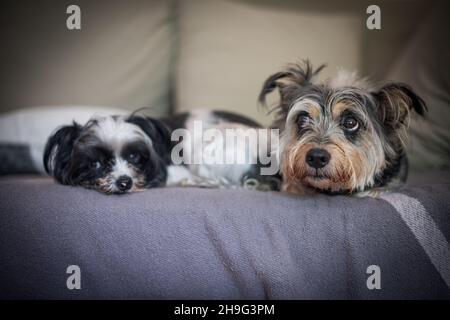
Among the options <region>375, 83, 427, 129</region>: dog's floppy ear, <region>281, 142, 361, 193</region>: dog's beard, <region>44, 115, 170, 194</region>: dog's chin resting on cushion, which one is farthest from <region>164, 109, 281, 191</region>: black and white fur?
<region>375, 83, 427, 129</region>: dog's floppy ear

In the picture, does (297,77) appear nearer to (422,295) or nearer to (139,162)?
(139,162)

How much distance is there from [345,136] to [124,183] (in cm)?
86

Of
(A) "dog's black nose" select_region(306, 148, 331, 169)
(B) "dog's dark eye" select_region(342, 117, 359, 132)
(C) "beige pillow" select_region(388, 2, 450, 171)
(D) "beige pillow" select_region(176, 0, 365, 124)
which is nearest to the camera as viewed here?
(A) "dog's black nose" select_region(306, 148, 331, 169)

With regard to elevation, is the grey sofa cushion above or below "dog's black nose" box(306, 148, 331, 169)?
below

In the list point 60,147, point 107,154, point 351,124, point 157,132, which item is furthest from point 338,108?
point 60,147

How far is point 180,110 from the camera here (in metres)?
2.37

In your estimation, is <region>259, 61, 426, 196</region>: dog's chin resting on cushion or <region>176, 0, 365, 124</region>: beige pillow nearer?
<region>259, 61, 426, 196</region>: dog's chin resting on cushion

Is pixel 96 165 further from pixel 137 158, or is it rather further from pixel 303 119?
pixel 303 119

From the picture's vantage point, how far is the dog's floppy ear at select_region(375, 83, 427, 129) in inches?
52.9

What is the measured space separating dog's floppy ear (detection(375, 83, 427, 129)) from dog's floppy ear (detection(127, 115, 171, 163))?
0.94m

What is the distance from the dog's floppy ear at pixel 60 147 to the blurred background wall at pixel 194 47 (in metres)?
0.68

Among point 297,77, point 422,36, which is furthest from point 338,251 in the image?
point 422,36

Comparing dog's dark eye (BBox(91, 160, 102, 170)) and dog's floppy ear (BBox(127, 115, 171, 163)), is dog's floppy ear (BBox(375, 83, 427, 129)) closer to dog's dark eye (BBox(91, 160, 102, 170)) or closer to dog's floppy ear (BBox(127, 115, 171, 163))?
dog's floppy ear (BBox(127, 115, 171, 163))

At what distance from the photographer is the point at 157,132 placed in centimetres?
176
